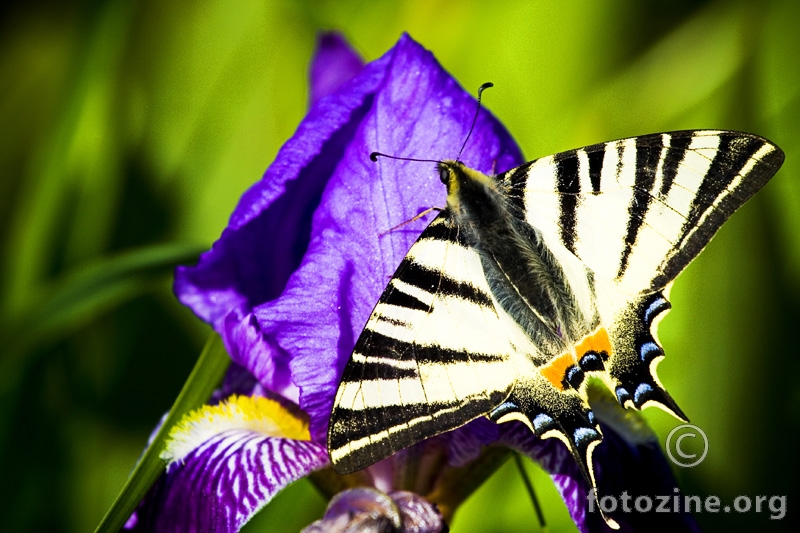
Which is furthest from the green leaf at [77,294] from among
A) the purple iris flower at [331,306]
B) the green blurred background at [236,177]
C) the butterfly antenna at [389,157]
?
the butterfly antenna at [389,157]

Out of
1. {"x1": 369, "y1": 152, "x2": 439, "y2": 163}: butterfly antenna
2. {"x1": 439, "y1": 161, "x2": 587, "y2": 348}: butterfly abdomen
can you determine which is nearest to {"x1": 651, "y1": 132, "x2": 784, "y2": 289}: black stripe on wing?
{"x1": 439, "y1": 161, "x2": 587, "y2": 348}: butterfly abdomen

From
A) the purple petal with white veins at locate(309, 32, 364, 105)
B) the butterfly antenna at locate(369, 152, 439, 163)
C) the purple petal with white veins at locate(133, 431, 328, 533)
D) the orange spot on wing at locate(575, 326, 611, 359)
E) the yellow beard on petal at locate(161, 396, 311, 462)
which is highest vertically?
the purple petal with white veins at locate(309, 32, 364, 105)

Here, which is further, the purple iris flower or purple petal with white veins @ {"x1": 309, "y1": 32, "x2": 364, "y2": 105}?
purple petal with white veins @ {"x1": 309, "y1": 32, "x2": 364, "y2": 105}

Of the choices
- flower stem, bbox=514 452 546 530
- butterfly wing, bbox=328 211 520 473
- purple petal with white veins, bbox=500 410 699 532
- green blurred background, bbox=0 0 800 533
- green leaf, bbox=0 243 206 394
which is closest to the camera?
butterfly wing, bbox=328 211 520 473

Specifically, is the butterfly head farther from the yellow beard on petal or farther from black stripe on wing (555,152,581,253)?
the yellow beard on petal

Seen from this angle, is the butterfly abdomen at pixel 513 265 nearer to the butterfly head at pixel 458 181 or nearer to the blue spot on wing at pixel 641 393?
the butterfly head at pixel 458 181

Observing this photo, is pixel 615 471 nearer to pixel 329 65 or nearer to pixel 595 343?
pixel 595 343

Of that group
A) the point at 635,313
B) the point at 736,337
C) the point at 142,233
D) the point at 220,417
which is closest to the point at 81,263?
the point at 142,233

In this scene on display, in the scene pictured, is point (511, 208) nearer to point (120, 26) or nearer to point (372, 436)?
point (372, 436)

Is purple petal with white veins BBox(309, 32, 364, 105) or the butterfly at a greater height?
purple petal with white veins BBox(309, 32, 364, 105)
